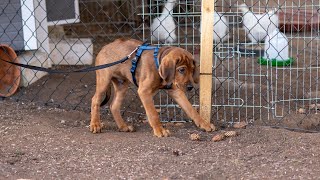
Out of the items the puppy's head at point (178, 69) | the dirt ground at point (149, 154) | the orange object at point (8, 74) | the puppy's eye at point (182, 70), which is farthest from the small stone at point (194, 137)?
the orange object at point (8, 74)

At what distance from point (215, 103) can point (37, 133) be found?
5.28ft

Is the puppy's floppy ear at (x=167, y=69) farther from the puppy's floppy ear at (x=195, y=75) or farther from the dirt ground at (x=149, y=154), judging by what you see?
the dirt ground at (x=149, y=154)

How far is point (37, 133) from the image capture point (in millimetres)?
4605

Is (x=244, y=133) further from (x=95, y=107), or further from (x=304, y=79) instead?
(x=304, y=79)

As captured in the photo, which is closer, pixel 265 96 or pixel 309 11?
pixel 265 96

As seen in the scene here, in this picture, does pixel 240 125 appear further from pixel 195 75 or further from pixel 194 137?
pixel 195 75

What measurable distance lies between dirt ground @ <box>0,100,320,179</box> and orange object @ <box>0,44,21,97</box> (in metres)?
1.05

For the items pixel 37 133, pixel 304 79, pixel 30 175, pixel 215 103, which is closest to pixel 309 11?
pixel 304 79

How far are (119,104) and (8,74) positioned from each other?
1652mm

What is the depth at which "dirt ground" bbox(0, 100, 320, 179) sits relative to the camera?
3631 mm

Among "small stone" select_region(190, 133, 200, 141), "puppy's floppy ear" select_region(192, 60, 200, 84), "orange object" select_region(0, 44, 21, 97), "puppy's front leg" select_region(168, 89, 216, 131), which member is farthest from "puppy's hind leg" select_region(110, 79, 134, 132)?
"orange object" select_region(0, 44, 21, 97)

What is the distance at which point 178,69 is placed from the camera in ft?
14.0

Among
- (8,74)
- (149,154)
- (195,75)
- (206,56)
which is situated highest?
(206,56)

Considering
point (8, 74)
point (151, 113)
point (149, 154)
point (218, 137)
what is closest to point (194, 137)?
point (218, 137)
